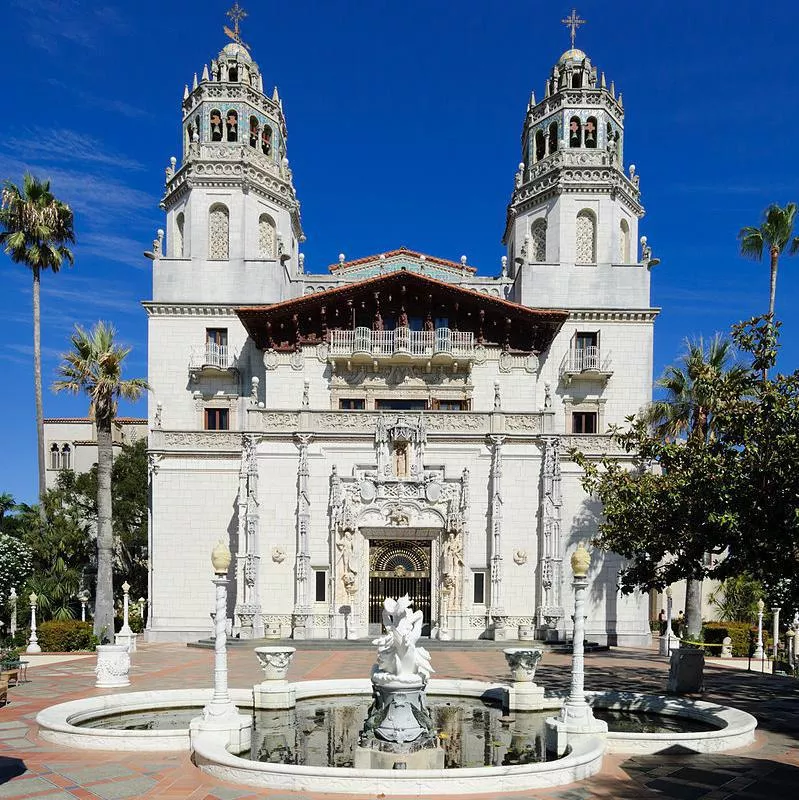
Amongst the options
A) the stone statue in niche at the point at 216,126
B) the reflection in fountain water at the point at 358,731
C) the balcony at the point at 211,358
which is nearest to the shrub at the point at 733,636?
the reflection in fountain water at the point at 358,731

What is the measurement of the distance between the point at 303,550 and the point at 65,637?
9641 millimetres

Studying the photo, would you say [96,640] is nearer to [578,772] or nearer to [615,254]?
[578,772]

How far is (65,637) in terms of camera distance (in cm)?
2972

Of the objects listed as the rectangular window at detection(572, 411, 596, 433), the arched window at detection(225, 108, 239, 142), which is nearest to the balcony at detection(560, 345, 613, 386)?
the rectangular window at detection(572, 411, 596, 433)

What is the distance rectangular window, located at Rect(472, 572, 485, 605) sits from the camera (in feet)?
106

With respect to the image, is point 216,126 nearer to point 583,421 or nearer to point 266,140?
point 266,140

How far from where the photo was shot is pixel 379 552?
108 ft

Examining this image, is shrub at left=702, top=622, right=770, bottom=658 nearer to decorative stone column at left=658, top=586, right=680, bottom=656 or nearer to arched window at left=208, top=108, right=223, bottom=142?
decorative stone column at left=658, top=586, right=680, bottom=656

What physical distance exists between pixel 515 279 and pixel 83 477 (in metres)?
26.1

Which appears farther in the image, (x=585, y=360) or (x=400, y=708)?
(x=585, y=360)

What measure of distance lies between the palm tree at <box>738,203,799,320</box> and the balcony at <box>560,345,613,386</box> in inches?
330

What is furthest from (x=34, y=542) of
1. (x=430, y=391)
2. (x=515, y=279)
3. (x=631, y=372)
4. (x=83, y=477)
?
(x=631, y=372)

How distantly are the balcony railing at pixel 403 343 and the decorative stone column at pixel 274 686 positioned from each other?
62.6 ft

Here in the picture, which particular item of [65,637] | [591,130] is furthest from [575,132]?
[65,637]
